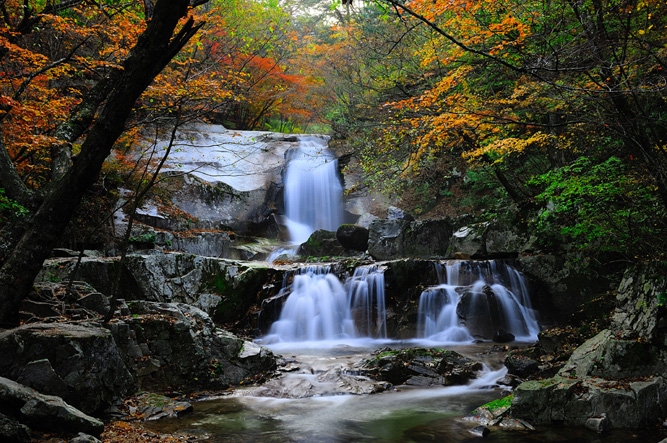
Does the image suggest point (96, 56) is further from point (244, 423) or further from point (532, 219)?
point (532, 219)

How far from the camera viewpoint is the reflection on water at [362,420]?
4617mm

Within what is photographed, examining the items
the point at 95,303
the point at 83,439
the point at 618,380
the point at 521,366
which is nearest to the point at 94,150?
the point at 83,439

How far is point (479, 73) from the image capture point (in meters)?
10.8

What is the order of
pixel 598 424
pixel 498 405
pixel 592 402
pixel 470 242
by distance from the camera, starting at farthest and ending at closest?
pixel 470 242 → pixel 498 405 → pixel 592 402 → pixel 598 424

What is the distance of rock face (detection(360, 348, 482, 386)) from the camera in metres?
6.86

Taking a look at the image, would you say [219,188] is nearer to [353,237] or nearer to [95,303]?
[353,237]

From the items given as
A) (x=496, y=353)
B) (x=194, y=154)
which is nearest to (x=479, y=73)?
(x=496, y=353)

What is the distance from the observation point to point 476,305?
10.1 m

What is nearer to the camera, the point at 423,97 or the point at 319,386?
the point at 319,386

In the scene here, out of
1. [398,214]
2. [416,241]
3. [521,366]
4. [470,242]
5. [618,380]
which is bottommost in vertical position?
[521,366]

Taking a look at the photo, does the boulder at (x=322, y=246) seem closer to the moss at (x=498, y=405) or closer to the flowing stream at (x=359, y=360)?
the flowing stream at (x=359, y=360)

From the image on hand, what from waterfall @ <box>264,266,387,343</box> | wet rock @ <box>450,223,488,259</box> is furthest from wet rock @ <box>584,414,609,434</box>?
wet rock @ <box>450,223,488,259</box>

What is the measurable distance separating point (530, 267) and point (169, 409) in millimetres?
9534

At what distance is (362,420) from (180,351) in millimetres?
3078
